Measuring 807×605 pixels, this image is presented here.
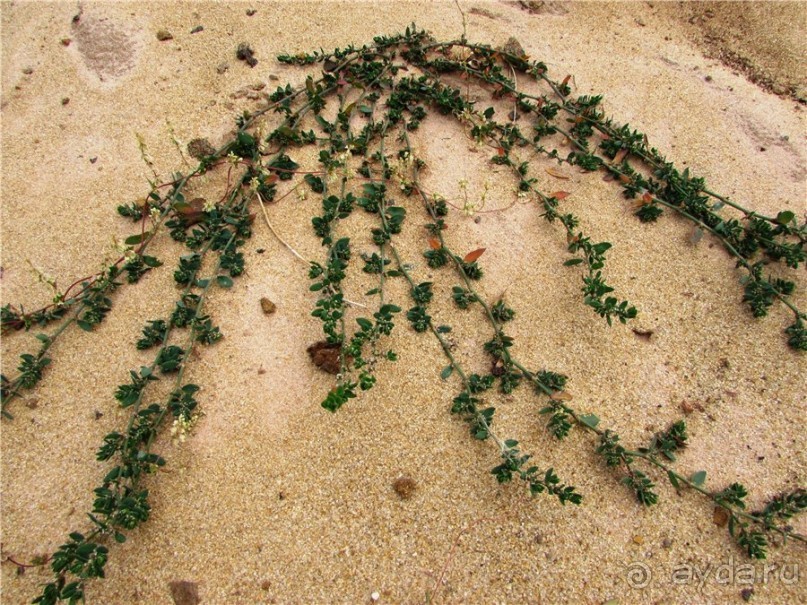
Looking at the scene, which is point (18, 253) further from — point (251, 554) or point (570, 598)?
point (570, 598)

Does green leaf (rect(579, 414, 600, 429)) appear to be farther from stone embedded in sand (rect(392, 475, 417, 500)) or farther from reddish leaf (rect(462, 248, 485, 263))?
reddish leaf (rect(462, 248, 485, 263))

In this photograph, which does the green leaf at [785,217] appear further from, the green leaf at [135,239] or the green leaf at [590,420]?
the green leaf at [135,239]

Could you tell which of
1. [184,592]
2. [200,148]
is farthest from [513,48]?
[184,592]

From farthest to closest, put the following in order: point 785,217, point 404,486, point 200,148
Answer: point 200,148 < point 785,217 < point 404,486

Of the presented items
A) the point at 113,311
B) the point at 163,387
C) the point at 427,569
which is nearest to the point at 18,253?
the point at 113,311

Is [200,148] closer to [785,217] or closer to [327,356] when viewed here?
[327,356]

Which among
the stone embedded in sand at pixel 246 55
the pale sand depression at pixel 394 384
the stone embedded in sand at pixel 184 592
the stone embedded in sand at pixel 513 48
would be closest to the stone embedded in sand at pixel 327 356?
the pale sand depression at pixel 394 384
